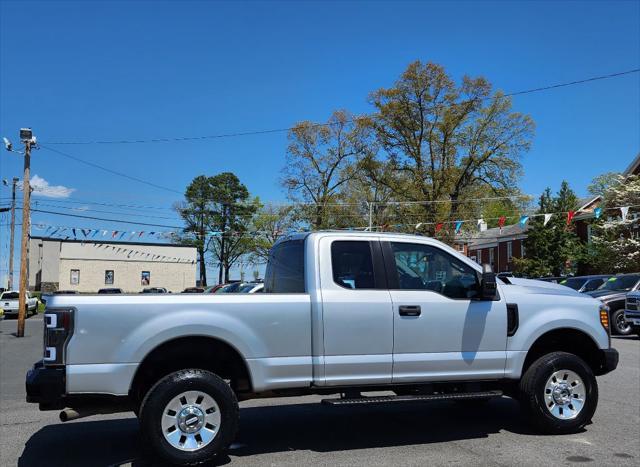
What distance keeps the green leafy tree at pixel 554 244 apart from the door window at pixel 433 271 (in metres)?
39.6

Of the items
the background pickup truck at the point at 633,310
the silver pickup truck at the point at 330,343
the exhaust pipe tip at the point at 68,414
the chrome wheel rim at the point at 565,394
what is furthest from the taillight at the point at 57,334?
the background pickup truck at the point at 633,310

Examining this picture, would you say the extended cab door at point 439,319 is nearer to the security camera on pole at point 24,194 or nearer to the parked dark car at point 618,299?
the parked dark car at point 618,299

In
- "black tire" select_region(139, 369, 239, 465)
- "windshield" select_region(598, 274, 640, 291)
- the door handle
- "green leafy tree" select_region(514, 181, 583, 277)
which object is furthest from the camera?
"green leafy tree" select_region(514, 181, 583, 277)

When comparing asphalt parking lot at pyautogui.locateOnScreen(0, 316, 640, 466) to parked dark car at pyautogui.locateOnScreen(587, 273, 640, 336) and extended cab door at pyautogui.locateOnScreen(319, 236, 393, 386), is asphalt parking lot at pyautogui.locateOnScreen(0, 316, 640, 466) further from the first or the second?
parked dark car at pyautogui.locateOnScreen(587, 273, 640, 336)

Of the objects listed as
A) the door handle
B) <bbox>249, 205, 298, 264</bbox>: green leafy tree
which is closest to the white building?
<bbox>249, 205, 298, 264</bbox>: green leafy tree

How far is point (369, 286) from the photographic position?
5668 millimetres

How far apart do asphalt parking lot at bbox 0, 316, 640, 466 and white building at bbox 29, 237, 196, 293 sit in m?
48.2

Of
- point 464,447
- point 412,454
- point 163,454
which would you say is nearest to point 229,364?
point 163,454

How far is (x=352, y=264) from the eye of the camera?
573cm

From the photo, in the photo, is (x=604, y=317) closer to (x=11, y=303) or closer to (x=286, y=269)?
(x=286, y=269)

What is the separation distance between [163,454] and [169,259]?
2204 inches

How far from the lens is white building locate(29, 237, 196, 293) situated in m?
54.5

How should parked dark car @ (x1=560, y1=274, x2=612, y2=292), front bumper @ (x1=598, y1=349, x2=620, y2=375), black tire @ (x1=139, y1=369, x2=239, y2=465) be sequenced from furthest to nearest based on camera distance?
parked dark car @ (x1=560, y1=274, x2=612, y2=292)
front bumper @ (x1=598, y1=349, x2=620, y2=375)
black tire @ (x1=139, y1=369, x2=239, y2=465)

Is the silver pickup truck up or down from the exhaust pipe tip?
up
